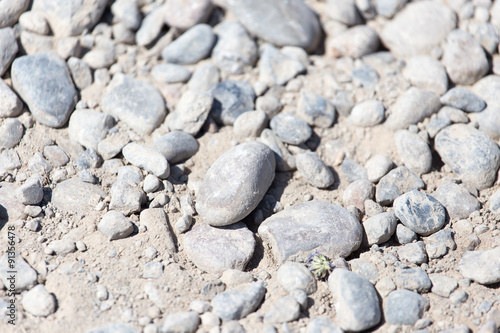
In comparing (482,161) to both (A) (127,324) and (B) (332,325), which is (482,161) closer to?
(B) (332,325)

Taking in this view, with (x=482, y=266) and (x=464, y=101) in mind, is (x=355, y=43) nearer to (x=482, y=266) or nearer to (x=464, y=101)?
(x=464, y=101)

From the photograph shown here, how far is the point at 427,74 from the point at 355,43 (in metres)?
0.65

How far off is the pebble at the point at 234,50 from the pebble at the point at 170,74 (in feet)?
0.97

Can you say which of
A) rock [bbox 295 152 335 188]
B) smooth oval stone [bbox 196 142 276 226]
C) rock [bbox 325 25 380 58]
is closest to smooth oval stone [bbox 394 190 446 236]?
rock [bbox 295 152 335 188]

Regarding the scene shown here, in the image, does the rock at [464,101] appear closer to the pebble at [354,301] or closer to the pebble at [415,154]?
the pebble at [415,154]

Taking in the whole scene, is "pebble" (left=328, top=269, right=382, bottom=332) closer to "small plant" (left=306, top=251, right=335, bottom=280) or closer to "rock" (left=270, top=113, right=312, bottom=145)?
"small plant" (left=306, top=251, right=335, bottom=280)

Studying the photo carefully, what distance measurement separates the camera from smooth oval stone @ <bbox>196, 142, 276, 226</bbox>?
114 inches

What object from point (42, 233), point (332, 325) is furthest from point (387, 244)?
point (42, 233)

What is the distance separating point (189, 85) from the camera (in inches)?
144

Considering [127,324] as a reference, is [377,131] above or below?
above

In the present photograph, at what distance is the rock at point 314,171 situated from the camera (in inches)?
128

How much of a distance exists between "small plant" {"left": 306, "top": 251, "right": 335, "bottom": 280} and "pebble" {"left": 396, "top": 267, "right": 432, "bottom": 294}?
0.41m

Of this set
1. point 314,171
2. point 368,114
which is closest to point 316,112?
point 368,114

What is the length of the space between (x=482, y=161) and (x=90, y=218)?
8.80ft
